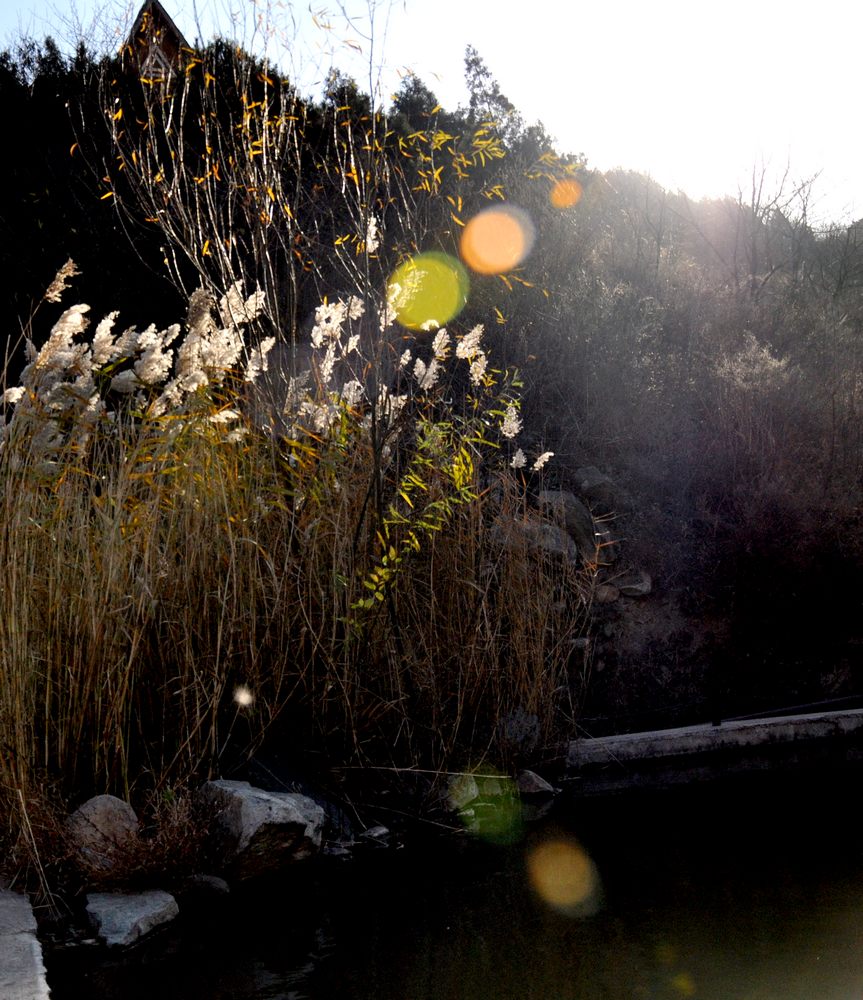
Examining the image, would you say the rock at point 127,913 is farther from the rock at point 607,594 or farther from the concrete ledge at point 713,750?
the rock at point 607,594

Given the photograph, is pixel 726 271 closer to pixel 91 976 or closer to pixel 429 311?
pixel 429 311

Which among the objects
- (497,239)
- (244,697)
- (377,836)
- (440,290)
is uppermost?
(497,239)

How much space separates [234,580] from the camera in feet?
12.7

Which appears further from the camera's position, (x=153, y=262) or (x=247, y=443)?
(x=153, y=262)

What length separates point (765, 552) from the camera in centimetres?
747

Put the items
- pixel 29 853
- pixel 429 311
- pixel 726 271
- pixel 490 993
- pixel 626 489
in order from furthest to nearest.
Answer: pixel 726 271
pixel 429 311
pixel 626 489
pixel 29 853
pixel 490 993

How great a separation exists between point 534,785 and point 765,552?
3346mm

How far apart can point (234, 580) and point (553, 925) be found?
1.60m

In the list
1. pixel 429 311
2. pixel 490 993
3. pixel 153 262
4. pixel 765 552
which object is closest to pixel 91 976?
pixel 490 993

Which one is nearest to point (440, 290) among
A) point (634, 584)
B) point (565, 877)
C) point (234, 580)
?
point (634, 584)

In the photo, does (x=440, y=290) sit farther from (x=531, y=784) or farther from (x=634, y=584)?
(x=531, y=784)

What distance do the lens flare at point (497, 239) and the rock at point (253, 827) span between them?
6798mm

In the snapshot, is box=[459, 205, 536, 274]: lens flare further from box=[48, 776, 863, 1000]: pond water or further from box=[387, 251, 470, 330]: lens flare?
box=[48, 776, 863, 1000]: pond water

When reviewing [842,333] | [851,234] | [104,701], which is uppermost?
[851,234]
